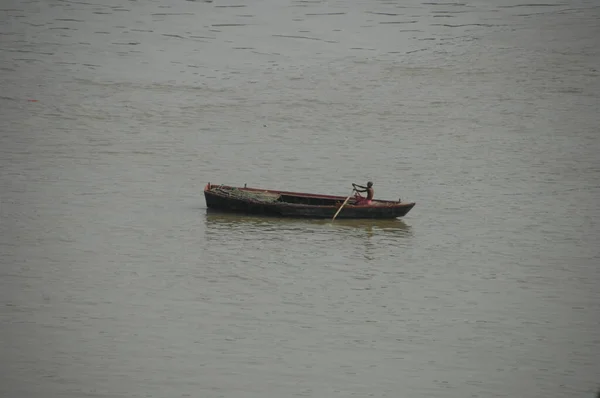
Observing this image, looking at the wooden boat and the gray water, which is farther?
the wooden boat

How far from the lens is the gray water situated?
14.9m

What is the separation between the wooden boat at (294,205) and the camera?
72.9ft

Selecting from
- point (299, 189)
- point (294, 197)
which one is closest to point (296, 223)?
point (294, 197)

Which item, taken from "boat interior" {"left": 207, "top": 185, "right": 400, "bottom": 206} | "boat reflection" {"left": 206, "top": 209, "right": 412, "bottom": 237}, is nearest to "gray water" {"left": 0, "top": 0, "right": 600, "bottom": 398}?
"boat reflection" {"left": 206, "top": 209, "right": 412, "bottom": 237}

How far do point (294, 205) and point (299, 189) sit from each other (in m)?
2.98

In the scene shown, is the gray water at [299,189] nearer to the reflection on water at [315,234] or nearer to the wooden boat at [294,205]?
the reflection on water at [315,234]

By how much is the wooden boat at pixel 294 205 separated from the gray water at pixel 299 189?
261mm

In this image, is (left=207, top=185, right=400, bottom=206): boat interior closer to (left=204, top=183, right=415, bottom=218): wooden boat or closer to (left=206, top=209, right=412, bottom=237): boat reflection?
(left=204, top=183, right=415, bottom=218): wooden boat

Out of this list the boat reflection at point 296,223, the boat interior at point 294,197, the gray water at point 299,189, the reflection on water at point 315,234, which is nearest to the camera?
the gray water at point 299,189

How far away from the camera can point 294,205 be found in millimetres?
22141

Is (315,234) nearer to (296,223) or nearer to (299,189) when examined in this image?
(296,223)

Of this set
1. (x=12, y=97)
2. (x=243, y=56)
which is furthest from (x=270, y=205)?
(x=243, y=56)

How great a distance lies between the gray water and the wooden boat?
26 cm

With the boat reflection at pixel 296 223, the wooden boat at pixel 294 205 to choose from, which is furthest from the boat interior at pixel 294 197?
the boat reflection at pixel 296 223
